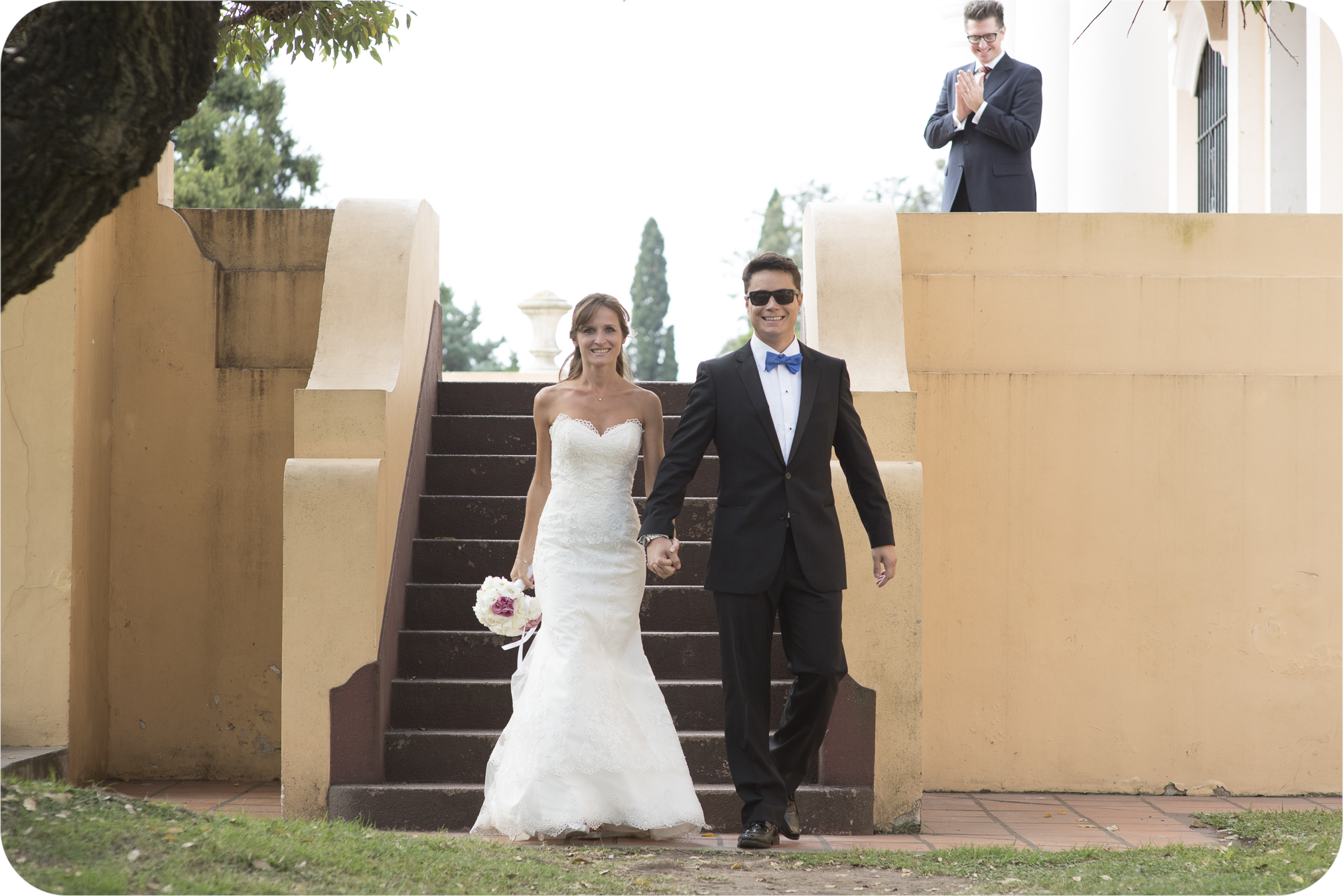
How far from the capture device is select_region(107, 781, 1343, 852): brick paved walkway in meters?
5.20

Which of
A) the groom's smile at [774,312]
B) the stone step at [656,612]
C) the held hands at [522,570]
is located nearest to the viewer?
the groom's smile at [774,312]

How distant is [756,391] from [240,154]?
82.2 ft

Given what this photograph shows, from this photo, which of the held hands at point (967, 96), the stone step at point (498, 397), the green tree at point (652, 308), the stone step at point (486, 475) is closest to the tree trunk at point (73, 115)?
the stone step at point (486, 475)

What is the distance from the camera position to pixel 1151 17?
11500 mm

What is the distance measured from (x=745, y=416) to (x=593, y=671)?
125cm

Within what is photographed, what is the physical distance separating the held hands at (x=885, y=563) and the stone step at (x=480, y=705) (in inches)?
44.1

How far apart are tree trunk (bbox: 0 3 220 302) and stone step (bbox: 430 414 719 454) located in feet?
12.7

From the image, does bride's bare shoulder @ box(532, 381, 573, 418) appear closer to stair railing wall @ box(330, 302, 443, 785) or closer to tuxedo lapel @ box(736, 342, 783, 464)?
tuxedo lapel @ box(736, 342, 783, 464)

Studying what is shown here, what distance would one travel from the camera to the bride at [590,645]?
486 centimetres

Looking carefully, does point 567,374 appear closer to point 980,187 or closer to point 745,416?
point 745,416

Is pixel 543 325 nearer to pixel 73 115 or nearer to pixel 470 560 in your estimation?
pixel 470 560

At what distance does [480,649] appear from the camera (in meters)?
6.12

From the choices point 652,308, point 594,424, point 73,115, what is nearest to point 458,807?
point 594,424

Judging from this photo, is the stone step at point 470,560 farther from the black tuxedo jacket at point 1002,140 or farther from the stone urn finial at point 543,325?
the stone urn finial at point 543,325
